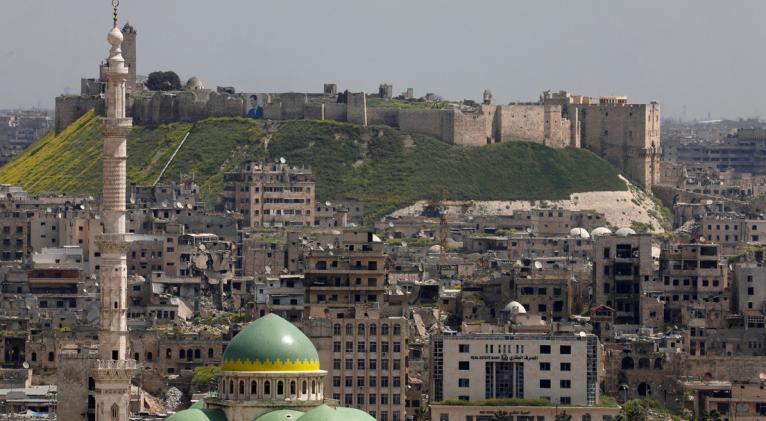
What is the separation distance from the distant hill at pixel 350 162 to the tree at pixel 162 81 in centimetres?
871

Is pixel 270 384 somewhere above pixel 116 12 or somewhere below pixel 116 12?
below

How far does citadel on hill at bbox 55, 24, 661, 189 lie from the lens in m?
177

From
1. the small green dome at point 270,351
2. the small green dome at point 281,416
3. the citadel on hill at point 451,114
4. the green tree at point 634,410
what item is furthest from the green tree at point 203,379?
the citadel on hill at point 451,114

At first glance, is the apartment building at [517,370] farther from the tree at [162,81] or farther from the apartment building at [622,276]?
the tree at [162,81]

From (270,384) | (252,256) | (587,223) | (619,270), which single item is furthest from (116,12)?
(587,223)

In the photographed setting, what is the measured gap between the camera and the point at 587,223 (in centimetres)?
15638

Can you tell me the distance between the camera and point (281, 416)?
227 feet

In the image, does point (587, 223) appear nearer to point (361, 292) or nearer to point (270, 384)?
point (361, 292)

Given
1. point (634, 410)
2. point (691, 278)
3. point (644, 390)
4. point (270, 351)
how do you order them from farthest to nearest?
point (691, 278) → point (644, 390) → point (634, 410) → point (270, 351)

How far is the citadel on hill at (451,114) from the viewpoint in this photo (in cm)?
17738

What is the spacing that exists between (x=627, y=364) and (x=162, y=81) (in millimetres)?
86950

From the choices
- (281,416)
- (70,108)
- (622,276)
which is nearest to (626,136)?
(70,108)

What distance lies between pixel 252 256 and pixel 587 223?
84.3ft

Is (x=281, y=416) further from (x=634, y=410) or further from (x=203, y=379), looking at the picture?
(x=203, y=379)
